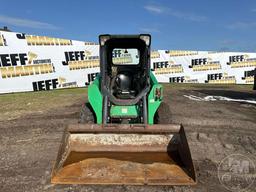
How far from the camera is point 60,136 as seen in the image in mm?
5992

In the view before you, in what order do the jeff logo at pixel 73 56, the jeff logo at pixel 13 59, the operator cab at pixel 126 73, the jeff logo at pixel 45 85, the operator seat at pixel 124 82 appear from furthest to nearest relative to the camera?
the jeff logo at pixel 73 56
the jeff logo at pixel 45 85
the jeff logo at pixel 13 59
the operator seat at pixel 124 82
the operator cab at pixel 126 73

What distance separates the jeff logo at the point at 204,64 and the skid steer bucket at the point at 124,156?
17665mm

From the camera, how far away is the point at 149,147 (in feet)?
14.0

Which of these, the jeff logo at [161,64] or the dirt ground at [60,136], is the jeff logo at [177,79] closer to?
the jeff logo at [161,64]

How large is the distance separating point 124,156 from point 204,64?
18.4m

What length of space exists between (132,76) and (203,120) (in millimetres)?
2668

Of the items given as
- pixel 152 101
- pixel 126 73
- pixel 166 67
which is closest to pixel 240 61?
pixel 166 67

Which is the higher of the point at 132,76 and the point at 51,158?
the point at 132,76

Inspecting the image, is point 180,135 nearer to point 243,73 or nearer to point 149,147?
point 149,147

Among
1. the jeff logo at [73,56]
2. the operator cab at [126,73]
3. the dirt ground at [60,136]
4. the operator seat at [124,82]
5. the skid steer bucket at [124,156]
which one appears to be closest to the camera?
the skid steer bucket at [124,156]

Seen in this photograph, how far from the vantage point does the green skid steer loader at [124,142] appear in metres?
3.57

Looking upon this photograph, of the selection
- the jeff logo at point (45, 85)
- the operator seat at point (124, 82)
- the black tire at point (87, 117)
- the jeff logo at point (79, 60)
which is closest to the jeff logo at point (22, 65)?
the jeff logo at point (45, 85)

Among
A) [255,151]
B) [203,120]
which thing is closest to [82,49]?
[203,120]

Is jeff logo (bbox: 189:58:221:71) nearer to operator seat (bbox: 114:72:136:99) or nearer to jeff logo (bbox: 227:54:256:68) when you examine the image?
jeff logo (bbox: 227:54:256:68)
